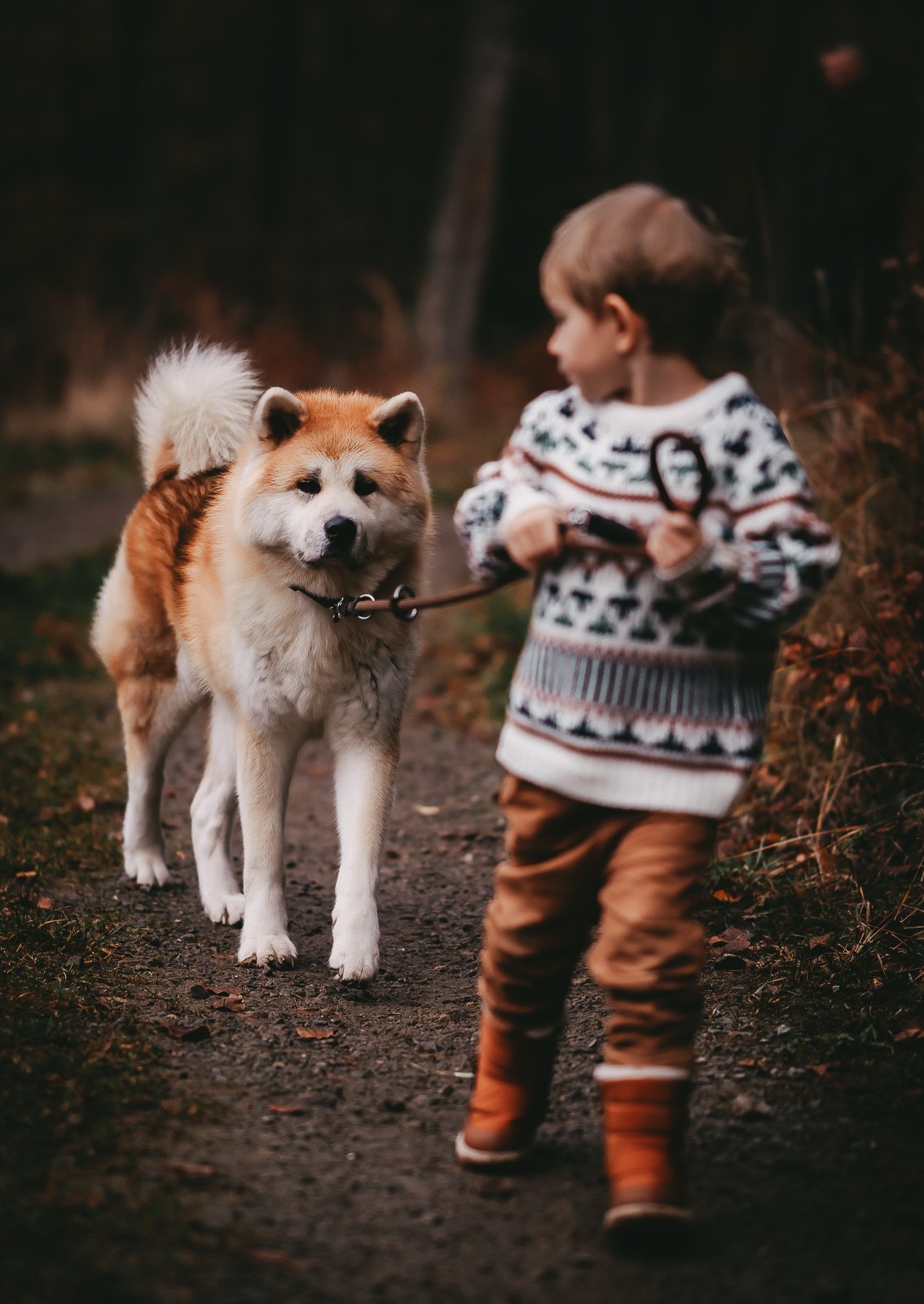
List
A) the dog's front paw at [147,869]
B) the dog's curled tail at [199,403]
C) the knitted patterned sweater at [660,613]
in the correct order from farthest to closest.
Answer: the dog's curled tail at [199,403], the dog's front paw at [147,869], the knitted patterned sweater at [660,613]

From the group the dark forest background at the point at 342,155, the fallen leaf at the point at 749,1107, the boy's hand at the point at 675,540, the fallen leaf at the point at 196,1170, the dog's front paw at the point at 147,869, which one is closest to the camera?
the boy's hand at the point at 675,540

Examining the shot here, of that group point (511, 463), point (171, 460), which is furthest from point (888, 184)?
point (511, 463)

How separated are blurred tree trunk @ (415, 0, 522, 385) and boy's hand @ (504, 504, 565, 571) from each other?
12.7 m

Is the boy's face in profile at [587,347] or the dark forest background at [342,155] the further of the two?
the dark forest background at [342,155]

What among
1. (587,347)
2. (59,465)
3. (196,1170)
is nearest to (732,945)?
(196,1170)

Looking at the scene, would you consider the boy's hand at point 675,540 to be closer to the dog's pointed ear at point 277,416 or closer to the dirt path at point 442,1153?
the dirt path at point 442,1153

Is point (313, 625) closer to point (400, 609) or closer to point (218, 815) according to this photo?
point (400, 609)

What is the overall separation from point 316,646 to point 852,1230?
73.7 inches

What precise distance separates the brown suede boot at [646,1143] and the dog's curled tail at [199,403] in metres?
2.70

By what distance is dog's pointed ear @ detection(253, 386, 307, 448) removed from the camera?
3549 mm

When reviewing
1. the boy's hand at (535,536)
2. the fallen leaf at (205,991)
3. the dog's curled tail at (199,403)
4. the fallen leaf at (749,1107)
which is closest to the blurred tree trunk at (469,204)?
the dog's curled tail at (199,403)

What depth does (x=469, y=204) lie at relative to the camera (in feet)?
50.3

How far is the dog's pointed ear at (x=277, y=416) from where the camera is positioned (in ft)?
11.6


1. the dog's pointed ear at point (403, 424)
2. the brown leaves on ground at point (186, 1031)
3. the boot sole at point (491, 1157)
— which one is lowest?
the brown leaves on ground at point (186, 1031)
